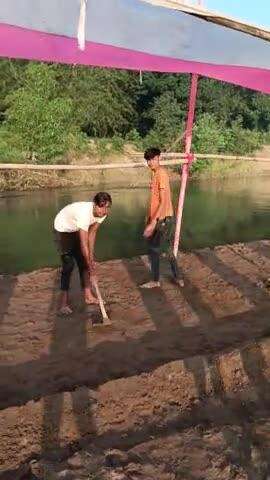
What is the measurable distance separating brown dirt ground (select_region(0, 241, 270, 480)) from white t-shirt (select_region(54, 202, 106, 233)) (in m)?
0.93

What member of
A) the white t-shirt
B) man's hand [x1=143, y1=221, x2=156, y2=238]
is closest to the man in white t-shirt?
the white t-shirt

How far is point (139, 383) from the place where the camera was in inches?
142

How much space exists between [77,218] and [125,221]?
36.2 feet

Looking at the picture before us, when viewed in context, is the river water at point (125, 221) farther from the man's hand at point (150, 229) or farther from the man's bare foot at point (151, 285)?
the man's hand at point (150, 229)

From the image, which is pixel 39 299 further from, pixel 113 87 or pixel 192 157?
pixel 113 87

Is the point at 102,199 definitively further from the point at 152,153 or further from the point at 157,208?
the point at 157,208

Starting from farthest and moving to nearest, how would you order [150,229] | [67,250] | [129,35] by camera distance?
[150,229]
[67,250]
[129,35]

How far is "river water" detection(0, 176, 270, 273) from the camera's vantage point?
463 inches

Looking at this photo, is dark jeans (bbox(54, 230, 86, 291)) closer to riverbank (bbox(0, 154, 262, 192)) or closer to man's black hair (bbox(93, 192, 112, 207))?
man's black hair (bbox(93, 192, 112, 207))

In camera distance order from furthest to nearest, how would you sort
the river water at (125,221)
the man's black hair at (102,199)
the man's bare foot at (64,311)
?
the river water at (125,221) → the man's bare foot at (64,311) → the man's black hair at (102,199)

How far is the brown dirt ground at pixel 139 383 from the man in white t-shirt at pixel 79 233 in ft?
1.47

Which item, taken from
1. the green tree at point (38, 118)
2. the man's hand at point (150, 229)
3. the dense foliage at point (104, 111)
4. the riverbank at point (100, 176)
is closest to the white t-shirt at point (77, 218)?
the man's hand at point (150, 229)

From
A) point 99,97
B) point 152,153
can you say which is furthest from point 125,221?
point 99,97

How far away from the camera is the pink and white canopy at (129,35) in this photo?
296 cm
